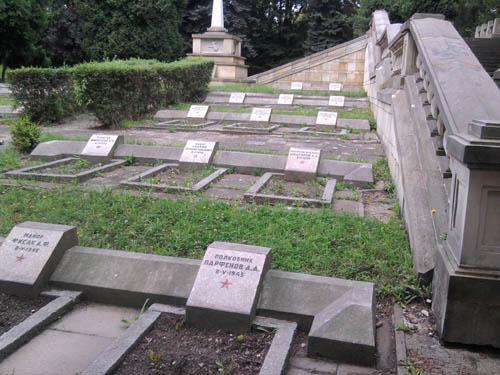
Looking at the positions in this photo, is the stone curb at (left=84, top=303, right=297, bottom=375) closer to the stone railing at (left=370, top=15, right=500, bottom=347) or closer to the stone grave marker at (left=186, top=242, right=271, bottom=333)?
the stone grave marker at (left=186, top=242, right=271, bottom=333)

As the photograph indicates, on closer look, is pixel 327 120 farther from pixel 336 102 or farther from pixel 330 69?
pixel 330 69

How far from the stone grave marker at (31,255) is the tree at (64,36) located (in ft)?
108

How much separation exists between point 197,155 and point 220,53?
56.9 feet

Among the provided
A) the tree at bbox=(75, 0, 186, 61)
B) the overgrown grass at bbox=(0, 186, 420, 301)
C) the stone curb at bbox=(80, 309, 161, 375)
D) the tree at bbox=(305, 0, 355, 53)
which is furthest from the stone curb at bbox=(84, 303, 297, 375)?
the tree at bbox=(305, 0, 355, 53)

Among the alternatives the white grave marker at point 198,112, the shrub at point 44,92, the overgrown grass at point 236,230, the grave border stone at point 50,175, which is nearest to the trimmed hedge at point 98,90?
the shrub at point 44,92

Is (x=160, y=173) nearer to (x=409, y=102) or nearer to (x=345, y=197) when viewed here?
(x=345, y=197)

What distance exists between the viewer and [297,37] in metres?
36.9

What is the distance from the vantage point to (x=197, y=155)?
7.50m

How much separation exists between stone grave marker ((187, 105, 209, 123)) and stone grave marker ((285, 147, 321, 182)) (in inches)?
245

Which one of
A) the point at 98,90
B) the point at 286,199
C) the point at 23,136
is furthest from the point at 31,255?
the point at 98,90

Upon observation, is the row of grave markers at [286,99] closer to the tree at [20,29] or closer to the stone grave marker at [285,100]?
the stone grave marker at [285,100]

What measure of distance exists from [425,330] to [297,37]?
36173mm

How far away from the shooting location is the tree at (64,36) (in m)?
34.1

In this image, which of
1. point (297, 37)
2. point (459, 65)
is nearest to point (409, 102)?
point (459, 65)
